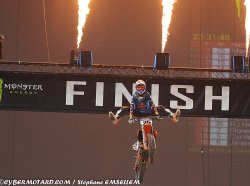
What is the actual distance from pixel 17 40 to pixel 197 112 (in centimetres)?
630

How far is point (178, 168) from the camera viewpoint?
1551 centimetres

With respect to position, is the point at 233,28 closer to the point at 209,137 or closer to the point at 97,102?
the point at 209,137

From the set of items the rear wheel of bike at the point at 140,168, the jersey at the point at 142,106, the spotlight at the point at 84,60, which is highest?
the spotlight at the point at 84,60

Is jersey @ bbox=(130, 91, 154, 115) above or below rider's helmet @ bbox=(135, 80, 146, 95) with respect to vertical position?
below

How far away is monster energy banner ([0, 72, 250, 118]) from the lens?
11.9m

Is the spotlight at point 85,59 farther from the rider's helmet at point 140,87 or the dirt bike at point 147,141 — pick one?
the dirt bike at point 147,141

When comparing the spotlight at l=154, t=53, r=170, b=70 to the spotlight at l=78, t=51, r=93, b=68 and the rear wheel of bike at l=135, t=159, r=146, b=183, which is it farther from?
the rear wheel of bike at l=135, t=159, r=146, b=183

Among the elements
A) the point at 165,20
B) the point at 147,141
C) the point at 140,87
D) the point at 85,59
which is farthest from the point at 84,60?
the point at 165,20

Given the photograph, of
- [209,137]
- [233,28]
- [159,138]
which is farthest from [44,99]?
[233,28]

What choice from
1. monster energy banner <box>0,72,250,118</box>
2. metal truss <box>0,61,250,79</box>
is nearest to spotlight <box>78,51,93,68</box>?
metal truss <box>0,61,250,79</box>

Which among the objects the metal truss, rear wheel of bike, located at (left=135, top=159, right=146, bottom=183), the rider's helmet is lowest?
rear wheel of bike, located at (left=135, top=159, right=146, bottom=183)

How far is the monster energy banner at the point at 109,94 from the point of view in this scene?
11891 mm

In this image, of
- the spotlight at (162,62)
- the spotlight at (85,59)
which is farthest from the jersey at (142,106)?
the spotlight at (85,59)

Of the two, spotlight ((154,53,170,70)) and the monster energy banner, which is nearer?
the monster energy banner
